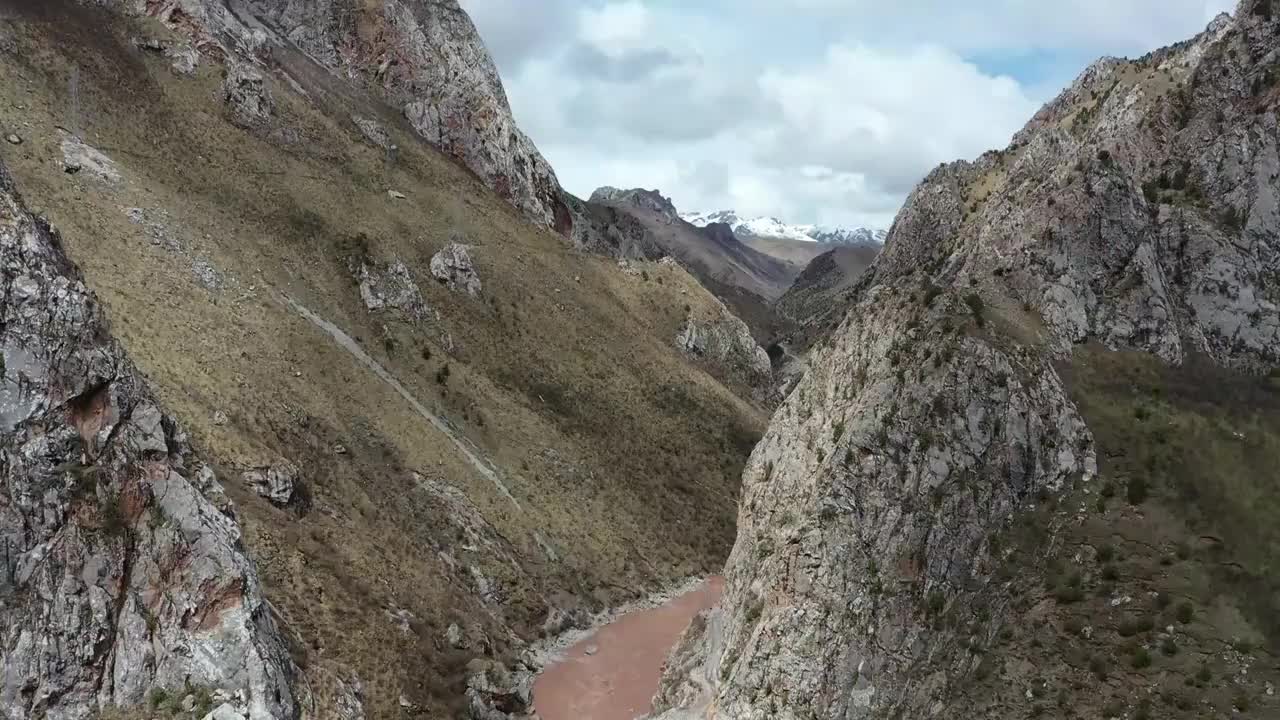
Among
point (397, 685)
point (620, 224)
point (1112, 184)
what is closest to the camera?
point (1112, 184)

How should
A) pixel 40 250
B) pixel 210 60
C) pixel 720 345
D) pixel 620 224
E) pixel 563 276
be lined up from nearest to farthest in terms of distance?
1. pixel 40 250
2. pixel 210 60
3. pixel 563 276
4. pixel 720 345
5. pixel 620 224

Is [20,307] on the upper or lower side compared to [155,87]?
lower

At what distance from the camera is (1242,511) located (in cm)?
1980

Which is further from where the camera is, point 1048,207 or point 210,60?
point 210,60

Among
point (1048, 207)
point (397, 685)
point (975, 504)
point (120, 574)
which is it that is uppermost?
point (1048, 207)

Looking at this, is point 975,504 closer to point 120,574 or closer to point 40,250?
point 120,574

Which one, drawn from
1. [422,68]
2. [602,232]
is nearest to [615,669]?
[422,68]

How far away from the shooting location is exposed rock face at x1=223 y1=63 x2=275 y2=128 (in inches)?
2776

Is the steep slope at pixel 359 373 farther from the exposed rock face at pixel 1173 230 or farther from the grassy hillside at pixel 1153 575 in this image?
the exposed rock face at pixel 1173 230

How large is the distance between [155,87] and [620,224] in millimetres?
127431

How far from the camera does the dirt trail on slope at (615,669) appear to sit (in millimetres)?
39750

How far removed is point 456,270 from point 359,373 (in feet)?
64.2

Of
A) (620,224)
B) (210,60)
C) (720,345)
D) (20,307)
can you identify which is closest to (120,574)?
(20,307)

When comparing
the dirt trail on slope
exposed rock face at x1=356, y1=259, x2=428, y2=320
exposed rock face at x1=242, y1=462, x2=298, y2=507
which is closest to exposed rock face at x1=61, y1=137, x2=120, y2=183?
exposed rock face at x1=356, y1=259, x2=428, y2=320
